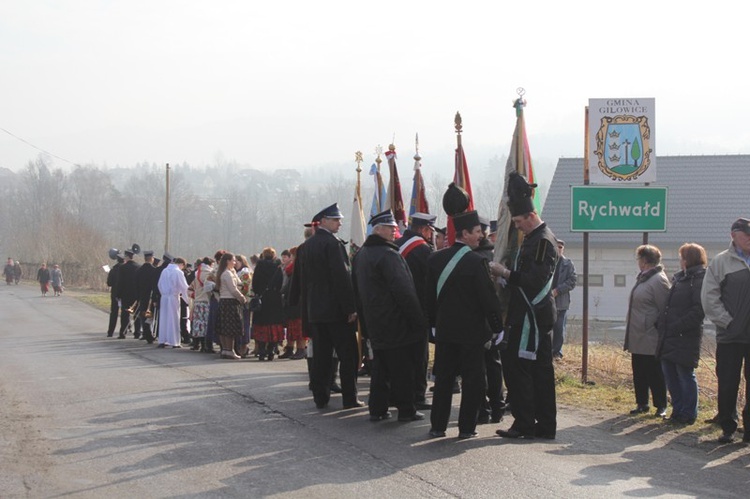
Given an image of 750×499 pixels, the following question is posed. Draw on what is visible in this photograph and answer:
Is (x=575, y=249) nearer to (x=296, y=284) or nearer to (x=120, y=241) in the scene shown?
(x=296, y=284)

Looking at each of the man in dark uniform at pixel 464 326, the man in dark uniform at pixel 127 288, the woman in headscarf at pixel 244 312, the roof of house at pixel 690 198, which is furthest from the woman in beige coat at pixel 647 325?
the roof of house at pixel 690 198

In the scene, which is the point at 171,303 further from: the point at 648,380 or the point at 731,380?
the point at 731,380

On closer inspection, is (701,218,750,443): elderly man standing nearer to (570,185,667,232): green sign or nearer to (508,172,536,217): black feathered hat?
(508,172,536,217): black feathered hat

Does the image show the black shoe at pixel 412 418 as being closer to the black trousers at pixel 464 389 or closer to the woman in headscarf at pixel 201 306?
the black trousers at pixel 464 389

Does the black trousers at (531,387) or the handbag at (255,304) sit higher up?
the handbag at (255,304)

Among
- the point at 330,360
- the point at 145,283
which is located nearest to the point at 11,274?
the point at 145,283

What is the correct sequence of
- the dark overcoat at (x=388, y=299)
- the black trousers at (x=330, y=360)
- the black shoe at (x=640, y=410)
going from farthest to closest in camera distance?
1. the black shoe at (x=640, y=410)
2. the black trousers at (x=330, y=360)
3. the dark overcoat at (x=388, y=299)

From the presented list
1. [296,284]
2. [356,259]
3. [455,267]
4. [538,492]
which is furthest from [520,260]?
[296,284]

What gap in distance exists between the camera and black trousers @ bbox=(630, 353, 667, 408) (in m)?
10.4

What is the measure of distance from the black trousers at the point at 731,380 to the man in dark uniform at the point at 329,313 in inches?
149

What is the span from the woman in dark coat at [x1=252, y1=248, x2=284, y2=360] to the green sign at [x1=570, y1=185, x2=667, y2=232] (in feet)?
19.7

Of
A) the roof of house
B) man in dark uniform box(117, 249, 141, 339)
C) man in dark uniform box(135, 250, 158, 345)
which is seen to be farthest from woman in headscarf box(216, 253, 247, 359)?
the roof of house

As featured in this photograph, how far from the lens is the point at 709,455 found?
8.34 m

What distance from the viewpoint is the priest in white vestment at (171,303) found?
66.2 ft
